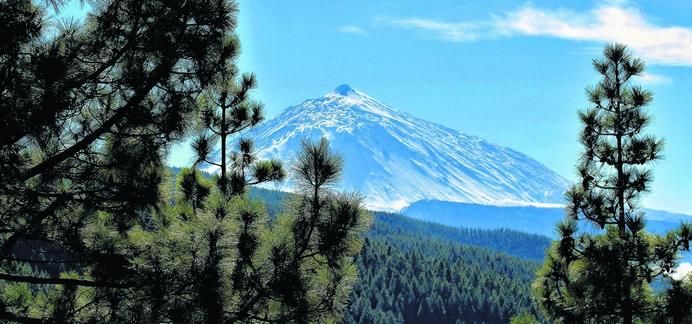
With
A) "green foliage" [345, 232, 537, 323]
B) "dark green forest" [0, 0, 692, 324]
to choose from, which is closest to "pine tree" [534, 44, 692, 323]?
"dark green forest" [0, 0, 692, 324]

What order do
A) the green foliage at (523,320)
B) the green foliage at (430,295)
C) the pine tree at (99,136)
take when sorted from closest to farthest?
the pine tree at (99,136) < the green foliage at (523,320) < the green foliage at (430,295)

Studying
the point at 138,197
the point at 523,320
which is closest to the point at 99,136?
the point at 138,197

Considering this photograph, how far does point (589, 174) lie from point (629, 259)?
5.70 feet

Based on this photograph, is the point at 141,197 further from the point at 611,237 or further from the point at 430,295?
the point at 430,295

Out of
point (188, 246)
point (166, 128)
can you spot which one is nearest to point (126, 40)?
point (166, 128)

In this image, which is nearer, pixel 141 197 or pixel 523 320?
pixel 141 197

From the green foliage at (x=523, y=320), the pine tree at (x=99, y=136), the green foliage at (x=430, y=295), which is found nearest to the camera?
the pine tree at (x=99, y=136)

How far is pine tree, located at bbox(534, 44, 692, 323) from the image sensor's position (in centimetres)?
1177

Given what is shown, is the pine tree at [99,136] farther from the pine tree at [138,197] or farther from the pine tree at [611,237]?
the pine tree at [611,237]

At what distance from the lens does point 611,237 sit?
39.3 feet

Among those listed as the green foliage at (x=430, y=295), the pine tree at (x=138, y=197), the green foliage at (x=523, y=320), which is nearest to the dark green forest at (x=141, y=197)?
the pine tree at (x=138, y=197)

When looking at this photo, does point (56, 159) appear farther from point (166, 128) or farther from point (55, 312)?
point (55, 312)

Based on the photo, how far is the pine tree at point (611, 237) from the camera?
464 inches

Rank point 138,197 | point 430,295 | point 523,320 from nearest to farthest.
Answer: point 138,197, point 523,320, point 430,295
